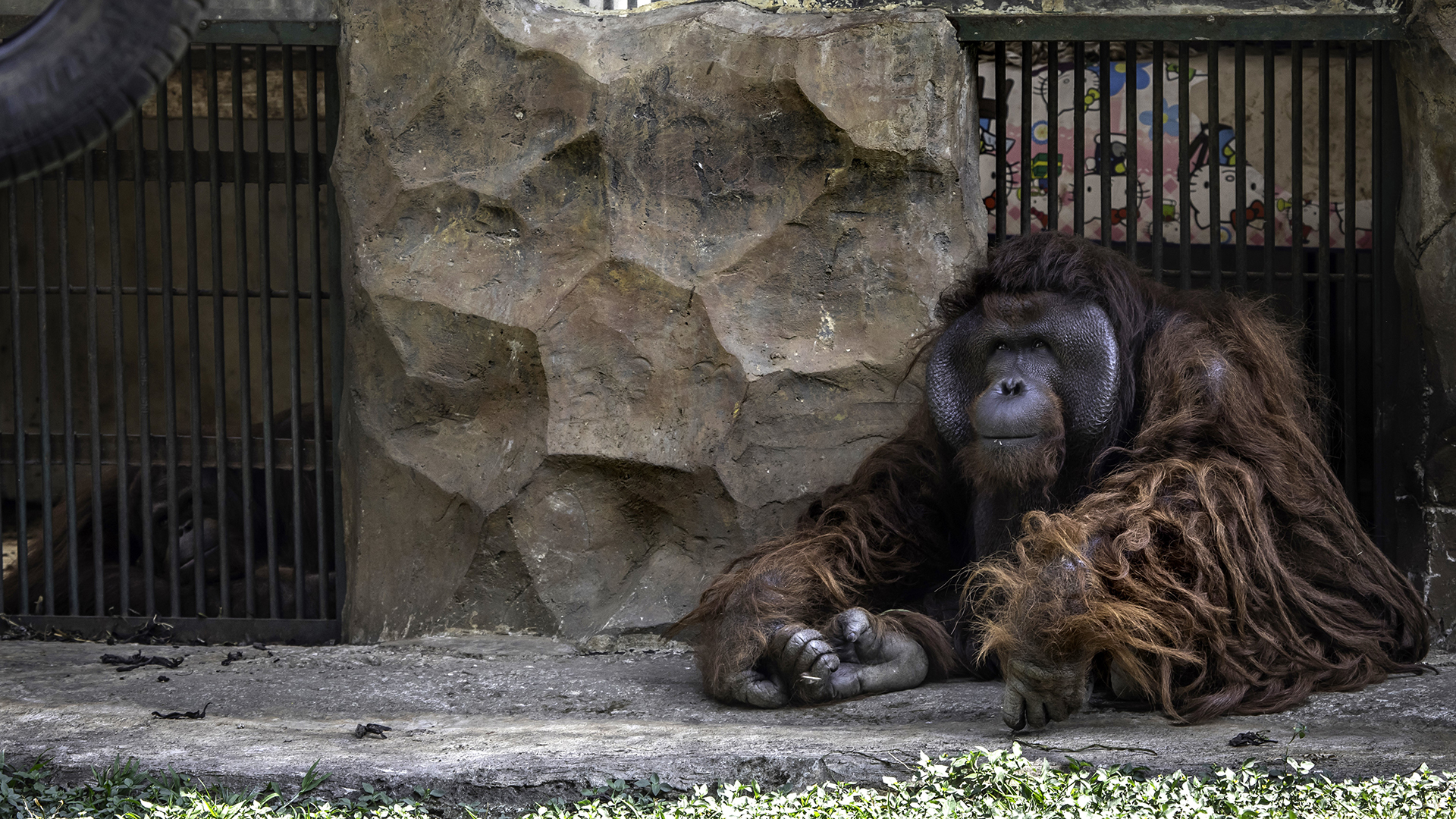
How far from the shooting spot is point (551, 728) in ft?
8.20

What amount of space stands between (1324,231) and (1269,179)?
21 cm

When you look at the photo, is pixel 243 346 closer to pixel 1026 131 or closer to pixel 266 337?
pixel 266 337

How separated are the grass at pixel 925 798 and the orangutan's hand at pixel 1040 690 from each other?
147 millimetres

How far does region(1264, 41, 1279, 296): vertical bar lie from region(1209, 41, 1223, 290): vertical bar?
115mm

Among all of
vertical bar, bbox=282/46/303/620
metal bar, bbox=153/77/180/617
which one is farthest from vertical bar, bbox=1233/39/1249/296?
metal bar, bbox=153/77/180/617

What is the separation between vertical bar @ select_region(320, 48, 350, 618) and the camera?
3.55m

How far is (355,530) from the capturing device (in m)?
3.48

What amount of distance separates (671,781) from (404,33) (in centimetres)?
199

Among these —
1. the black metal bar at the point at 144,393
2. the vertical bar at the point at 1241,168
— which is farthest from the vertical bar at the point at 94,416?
the vertical bar at the point at 1241,168

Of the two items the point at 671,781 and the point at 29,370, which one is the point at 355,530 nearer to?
the point at 671,781

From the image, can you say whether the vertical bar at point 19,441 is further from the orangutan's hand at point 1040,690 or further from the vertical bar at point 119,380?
the orangutan's hand at point 1040,690

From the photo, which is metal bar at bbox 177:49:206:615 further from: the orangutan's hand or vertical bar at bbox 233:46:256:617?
the orangutan's hand

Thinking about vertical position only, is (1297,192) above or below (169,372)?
above

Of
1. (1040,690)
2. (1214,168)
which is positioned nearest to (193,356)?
(1040,690)
